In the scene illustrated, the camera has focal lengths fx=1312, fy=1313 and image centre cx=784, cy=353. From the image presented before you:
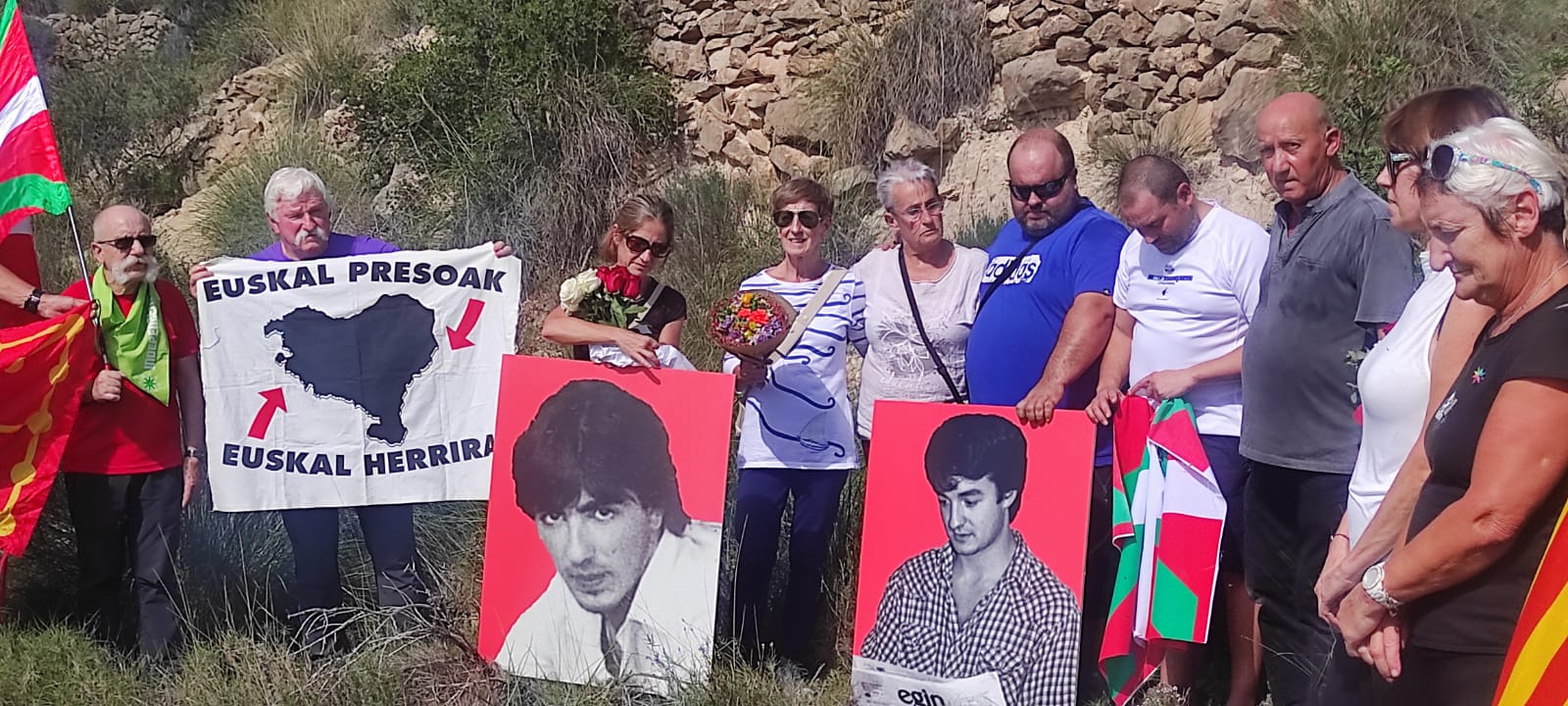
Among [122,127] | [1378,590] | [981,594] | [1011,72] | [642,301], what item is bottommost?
[981,594]

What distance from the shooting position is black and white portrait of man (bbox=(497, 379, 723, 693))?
4176 mm

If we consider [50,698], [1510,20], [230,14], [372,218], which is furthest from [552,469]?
[230,14]

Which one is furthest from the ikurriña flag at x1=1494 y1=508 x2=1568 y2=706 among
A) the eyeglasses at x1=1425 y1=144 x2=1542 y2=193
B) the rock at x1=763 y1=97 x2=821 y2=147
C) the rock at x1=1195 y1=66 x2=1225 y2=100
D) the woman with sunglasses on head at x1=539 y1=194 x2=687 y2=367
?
the rock at x1=763 y1=97 x2=821 y2=147

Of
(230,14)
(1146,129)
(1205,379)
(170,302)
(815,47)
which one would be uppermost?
(230,14)

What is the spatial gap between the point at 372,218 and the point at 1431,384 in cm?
908

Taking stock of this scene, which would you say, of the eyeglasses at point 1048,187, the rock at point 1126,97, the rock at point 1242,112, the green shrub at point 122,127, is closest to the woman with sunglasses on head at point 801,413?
the eyeglasses at point 1048,187

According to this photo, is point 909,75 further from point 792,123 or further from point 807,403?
point 807,403

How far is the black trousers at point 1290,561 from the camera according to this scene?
11.9 feet

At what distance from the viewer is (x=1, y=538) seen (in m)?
4.37

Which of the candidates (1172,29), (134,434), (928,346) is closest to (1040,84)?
(1172,29)

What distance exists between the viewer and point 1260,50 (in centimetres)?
760

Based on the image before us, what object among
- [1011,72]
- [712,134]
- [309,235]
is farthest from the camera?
[712,134]

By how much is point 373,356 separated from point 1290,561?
308 centimetres

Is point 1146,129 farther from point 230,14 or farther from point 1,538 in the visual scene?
point 230,14
